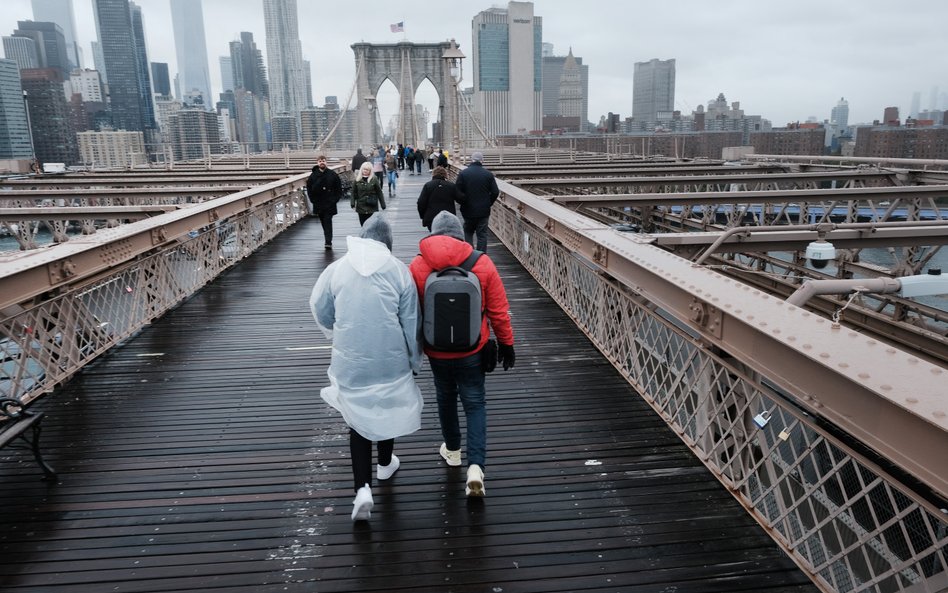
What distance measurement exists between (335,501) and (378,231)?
1.53m

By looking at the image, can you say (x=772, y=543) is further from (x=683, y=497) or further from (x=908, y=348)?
(x=908, y=348)

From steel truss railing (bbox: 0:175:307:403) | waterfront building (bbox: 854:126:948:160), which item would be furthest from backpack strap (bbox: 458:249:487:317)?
waterfront building (bbox: 854:126:948:160)

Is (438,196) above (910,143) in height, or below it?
above

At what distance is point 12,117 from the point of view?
119250 mm

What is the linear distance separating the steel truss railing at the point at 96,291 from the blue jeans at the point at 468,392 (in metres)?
3.02

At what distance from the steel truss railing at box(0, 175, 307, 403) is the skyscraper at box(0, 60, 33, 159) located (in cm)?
12435

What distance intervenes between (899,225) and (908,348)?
13.1 ft

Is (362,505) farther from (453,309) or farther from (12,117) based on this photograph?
(12,117)

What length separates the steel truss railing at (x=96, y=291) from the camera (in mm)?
4777

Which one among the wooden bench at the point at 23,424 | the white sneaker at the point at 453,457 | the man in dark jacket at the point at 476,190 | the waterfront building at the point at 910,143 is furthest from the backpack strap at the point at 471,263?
the waterfront building at the point at 910,143

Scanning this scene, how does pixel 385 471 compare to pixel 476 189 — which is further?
pixel 476 189

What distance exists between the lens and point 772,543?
321 centimetres

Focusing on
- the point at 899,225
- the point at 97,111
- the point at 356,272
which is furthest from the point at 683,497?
the point at 97,111

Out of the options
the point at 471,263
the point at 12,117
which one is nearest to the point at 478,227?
the point at 471,263
